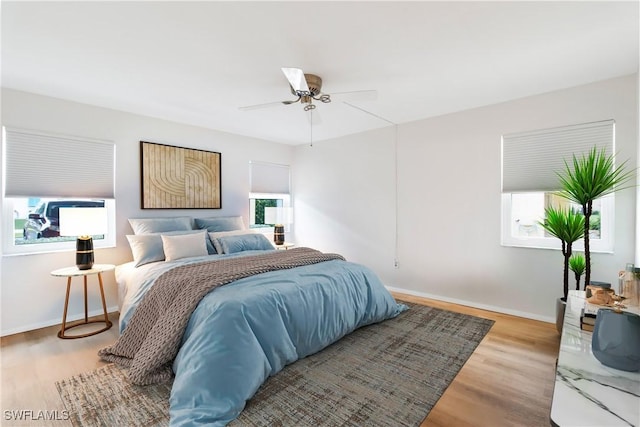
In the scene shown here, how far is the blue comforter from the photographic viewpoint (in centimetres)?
173

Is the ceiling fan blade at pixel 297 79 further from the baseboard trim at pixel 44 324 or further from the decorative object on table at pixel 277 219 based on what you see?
the baseboard trim at pixel 44 324

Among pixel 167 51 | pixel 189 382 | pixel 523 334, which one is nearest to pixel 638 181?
pixel 523 334

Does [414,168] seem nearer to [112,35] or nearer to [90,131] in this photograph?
[112,35]

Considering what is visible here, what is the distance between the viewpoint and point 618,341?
94 cm

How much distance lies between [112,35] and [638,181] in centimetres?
425

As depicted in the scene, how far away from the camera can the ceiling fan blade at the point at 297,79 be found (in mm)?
2102

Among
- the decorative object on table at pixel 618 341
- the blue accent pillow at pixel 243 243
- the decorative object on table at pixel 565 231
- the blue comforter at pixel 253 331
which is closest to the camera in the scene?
the decorative object on table at pixel 618 341

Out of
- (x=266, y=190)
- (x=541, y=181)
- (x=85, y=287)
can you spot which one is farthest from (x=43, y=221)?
(x=541, y=181)

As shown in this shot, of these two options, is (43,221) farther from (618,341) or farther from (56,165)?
(618,341)

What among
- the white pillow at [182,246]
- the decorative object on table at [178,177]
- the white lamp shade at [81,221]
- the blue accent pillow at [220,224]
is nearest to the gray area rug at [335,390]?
the white pillow at [182,246]

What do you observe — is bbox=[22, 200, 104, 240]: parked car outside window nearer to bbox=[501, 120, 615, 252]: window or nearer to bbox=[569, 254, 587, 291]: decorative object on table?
bbox=[501, 120, 615, 252]: window

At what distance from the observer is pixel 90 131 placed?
341cm

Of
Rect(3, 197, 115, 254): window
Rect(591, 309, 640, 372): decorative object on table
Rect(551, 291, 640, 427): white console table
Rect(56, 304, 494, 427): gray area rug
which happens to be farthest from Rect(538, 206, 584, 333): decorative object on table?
Rect(3, 197, 115, 254): window

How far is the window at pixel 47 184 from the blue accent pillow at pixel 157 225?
10.6 inches
